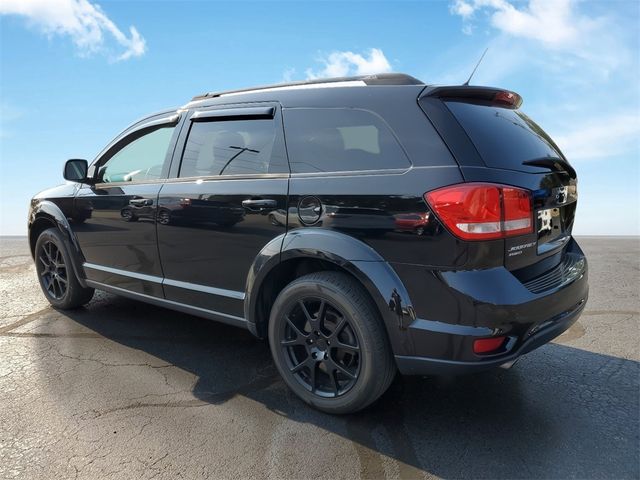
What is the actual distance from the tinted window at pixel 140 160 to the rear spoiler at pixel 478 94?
7.05 feet

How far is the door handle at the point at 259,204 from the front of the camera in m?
2.88

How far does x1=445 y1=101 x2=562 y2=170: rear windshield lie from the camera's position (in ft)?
8.08

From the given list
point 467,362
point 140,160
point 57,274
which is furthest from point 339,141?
point 57,274

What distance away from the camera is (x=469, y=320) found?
2.29 m

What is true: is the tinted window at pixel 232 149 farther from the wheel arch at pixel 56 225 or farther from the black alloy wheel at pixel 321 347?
the wheel arch at pixel 56 225

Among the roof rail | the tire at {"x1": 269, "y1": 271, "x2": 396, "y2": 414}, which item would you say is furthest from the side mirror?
the tire at {"x1": 269, "y1": 271, "x2": 396, "y2": 414}

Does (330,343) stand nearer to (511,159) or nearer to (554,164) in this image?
(511,159)

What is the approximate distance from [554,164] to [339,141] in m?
1.29

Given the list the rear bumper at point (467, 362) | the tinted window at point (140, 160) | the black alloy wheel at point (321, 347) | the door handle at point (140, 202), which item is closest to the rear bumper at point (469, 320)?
the rear bumper at point (467, 362)

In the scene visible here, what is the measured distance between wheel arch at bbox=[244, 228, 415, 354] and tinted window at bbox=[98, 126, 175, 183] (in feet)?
4.65

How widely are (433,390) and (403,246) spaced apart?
1.18m

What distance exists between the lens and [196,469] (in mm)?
2297

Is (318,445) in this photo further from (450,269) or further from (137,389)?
(137,389)

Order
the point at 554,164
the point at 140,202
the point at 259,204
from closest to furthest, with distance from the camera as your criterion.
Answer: the point at 554,164 < the point at 259,204 < the point at 140,202
